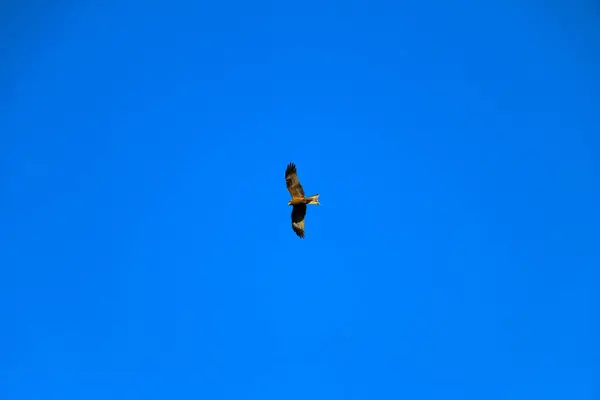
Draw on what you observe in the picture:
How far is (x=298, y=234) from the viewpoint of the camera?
144 ft

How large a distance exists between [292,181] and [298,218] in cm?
197

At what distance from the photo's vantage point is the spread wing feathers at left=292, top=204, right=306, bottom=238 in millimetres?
43341

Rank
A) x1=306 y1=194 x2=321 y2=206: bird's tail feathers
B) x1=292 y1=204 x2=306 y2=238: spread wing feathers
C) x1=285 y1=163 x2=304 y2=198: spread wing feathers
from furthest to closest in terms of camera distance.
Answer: x1=292 y1=204 x2=306 y2=238: spread wing feathers
x1=285 y1=163 x2=304 y2=198: spread wing feathers
x1=306 y1=194 x2=321 y2=206: bird's tail feathers

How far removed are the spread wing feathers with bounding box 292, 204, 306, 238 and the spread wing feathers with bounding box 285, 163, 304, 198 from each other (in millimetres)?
650

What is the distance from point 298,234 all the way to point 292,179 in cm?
288

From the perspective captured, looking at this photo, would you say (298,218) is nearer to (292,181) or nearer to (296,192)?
(296,192)

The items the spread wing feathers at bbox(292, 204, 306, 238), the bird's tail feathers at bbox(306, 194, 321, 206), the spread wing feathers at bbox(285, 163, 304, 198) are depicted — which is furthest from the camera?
the spread wing feathers at bbox(292, 204, 306, 238)

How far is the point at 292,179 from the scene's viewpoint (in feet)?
141

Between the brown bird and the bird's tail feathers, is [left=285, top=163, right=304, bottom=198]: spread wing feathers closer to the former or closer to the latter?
the brown bird

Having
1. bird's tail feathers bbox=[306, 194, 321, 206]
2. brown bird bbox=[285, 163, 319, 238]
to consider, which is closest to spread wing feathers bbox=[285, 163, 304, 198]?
brown bird bbox=[285, 163, 319, 238]

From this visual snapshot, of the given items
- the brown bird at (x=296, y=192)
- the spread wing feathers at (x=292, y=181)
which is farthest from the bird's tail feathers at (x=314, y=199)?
the spread wing feathers at (x=292, y=181)

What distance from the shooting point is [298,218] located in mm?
43719

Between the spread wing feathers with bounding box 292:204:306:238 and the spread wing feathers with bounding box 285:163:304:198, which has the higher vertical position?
the spread wing feathers with bounding box 285:163:304:198

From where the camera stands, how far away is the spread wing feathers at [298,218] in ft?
142
